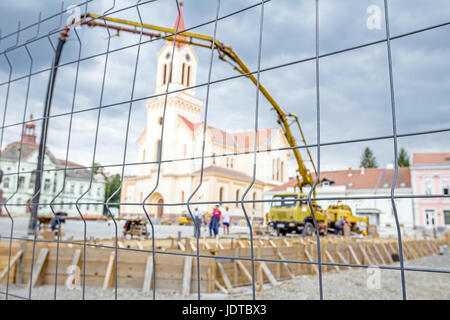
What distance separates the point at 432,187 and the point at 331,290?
26231 mm

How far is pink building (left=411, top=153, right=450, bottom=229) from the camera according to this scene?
26873 mm

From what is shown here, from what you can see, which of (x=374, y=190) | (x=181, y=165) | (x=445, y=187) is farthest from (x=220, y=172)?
(x=445, y=187)

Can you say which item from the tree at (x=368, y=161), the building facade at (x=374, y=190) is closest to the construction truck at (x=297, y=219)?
the building facade at (x=374, y=190)

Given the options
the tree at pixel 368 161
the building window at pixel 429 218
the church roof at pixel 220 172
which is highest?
the tree at pixel 368 161

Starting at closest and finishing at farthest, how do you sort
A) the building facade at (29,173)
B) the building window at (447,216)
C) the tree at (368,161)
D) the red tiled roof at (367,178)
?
the building facade at (29,173), the building window at (447,216), the red tiled roof at (367,178), the tree at (368,161)

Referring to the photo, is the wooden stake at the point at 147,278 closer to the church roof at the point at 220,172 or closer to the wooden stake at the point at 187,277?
the wooden stake at the point at 187,277

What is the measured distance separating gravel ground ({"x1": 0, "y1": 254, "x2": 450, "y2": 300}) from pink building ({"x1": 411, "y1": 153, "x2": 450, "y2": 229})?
2232 centimetres

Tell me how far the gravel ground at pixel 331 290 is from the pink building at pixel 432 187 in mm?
22323

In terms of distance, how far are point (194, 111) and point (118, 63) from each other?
125 feet

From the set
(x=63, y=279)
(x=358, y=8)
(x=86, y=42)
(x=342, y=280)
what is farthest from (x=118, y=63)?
(x=342, y=280)

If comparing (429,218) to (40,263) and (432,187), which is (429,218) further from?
(40,263)

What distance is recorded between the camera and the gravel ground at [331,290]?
5.07 meters

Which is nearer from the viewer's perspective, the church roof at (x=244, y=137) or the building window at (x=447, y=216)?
the church roof at (x=244, y=137)

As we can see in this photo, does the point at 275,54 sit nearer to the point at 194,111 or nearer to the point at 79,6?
the point at 79,6
